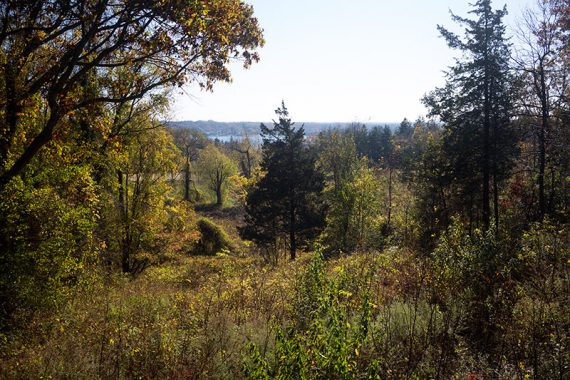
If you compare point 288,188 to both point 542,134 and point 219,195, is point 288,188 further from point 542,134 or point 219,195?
point 219,195

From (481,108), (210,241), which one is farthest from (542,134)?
(210,241)

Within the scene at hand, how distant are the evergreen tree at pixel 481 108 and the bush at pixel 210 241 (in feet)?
65.8

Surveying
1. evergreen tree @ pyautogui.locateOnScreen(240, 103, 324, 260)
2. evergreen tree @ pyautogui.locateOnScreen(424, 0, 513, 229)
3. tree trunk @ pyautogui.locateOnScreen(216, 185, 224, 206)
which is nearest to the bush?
evergreen tree @ pyautogui.locateOnScreen(240, 103, 324, 260)

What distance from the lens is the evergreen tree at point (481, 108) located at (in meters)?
18.0

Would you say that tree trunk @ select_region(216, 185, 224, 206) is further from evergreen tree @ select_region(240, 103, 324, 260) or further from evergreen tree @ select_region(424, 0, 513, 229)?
evergreen tree @ select_region(424, 0, 513, 229)

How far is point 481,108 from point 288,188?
1396 centimetres

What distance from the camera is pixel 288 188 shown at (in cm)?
2770

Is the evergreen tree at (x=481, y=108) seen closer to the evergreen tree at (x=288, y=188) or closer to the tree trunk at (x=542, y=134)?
the tree trunk at (x=542, y=134)

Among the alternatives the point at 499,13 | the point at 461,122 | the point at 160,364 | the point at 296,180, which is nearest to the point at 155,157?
the point at 296,180

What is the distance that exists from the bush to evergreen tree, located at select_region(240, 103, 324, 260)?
14.9ft

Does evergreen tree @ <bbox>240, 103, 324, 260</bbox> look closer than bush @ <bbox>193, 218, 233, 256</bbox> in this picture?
Yes

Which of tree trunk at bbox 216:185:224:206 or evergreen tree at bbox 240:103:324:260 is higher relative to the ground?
evergreen tree at bbox 240:103:324:260

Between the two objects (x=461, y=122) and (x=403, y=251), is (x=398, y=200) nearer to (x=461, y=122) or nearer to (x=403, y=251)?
(x=461, y=122)

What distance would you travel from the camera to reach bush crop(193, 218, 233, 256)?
31103mm
